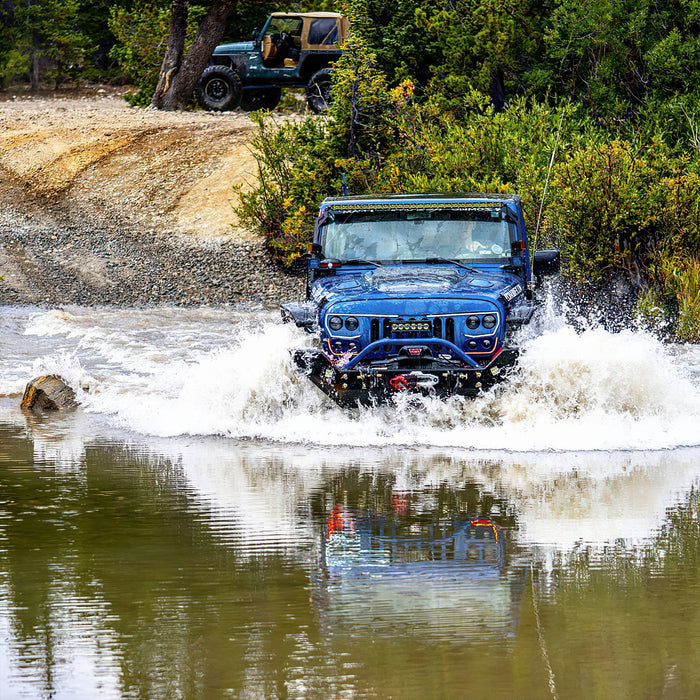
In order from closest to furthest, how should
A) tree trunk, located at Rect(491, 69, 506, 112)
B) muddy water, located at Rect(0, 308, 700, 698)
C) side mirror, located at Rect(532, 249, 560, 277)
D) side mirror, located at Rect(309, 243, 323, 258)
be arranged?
muddy water, located at Rect(0, 308, 700, 698) < side mirror, located at Rect(532, 249, 560, 277) < side mirror, located at Rect(309, 243, 323, 258) < tree trunk, located at Rect(491, 69, 506, 112)

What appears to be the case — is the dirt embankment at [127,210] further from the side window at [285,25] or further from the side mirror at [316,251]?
the side mirror at [316,251]

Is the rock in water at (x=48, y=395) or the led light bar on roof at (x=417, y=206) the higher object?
the led light bar on roof at (x=417, y=206)

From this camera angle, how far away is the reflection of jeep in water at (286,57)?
30469mm

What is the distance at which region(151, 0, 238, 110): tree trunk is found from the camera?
31.3 meters

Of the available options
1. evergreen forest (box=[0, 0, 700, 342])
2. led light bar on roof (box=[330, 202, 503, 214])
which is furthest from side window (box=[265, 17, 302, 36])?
led light bar on roof (box=[330, 202, 503, 214])

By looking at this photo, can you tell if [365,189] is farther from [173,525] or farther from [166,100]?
[173,525]

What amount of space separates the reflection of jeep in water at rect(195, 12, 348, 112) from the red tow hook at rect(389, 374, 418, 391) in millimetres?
20952

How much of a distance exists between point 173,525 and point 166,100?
27809 mm

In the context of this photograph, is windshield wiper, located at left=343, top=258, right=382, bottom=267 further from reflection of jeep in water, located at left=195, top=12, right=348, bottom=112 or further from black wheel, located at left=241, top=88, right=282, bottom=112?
black wheel, located at left=241, top=88, right=282, bottom=112

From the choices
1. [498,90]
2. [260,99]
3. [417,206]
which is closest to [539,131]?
[498,90]

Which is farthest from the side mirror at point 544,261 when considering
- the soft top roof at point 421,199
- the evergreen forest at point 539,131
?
the evergreen forest at point 539,131

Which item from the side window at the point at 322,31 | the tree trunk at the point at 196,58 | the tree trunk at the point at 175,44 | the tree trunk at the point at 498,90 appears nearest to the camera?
the tree trunk at the point at 498,90

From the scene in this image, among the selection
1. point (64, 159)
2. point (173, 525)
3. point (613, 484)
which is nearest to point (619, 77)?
point (64, 159)

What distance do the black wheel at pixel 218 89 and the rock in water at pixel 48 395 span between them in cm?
2144
